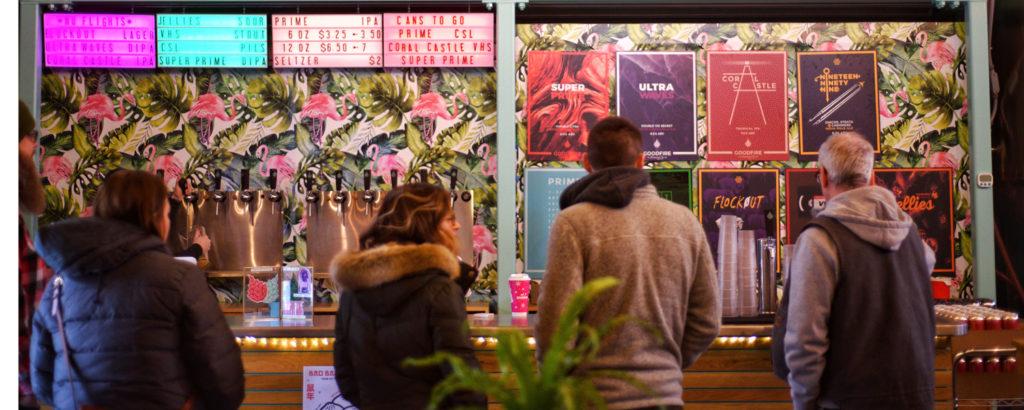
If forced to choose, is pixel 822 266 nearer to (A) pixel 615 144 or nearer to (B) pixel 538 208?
(A) pixel 615 144

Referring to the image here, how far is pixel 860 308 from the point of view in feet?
7.64

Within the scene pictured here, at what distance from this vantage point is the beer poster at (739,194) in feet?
17.5

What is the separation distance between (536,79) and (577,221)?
3.29 metres

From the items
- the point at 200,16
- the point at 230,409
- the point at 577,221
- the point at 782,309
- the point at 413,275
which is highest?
the point at 200,16

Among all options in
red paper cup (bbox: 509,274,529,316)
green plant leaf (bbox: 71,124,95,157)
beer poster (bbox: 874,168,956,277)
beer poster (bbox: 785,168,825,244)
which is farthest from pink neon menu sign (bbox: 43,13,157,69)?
beer poster (bbox: 874,168,956,277)

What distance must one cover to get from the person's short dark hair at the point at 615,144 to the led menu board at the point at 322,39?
10.8 ft

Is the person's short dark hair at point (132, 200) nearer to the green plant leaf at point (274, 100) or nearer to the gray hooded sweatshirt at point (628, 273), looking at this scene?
the gray hooded sweatshirt at point (628, 273)

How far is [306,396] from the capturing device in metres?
3.30


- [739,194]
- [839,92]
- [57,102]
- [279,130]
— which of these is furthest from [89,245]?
[839,92]

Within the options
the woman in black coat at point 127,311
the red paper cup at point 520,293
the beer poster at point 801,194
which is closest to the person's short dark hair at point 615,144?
the woman in black coat at point 127,311

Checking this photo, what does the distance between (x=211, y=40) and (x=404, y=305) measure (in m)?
3.61
